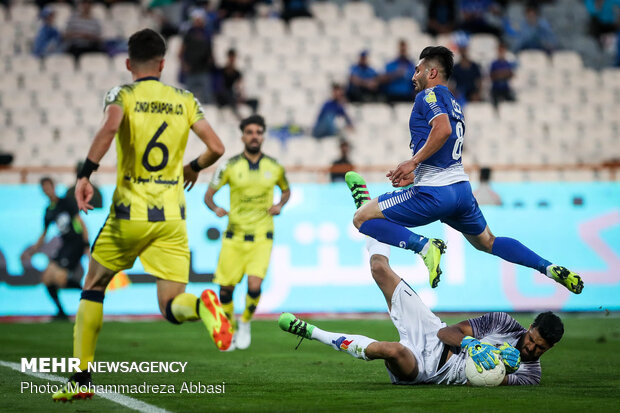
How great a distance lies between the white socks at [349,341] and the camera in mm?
7195

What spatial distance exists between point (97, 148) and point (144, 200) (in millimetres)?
479

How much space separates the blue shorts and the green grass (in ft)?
4.50

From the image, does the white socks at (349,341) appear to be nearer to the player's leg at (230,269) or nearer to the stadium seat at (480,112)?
the player's leg at (230,269)

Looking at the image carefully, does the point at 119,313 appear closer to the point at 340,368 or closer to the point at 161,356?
the point at 161,356

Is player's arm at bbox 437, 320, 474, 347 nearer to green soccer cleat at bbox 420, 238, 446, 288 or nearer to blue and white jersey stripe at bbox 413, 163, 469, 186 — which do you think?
green soccer cleat at bbox 420, 238, 446, 288

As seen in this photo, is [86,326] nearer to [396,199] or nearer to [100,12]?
[396,199]

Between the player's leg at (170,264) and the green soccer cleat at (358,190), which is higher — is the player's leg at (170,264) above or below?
below

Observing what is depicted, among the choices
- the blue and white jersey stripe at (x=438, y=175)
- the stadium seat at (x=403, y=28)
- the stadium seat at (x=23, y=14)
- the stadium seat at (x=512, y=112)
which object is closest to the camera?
the blue and white jersey stripe at (x=438, y=175)

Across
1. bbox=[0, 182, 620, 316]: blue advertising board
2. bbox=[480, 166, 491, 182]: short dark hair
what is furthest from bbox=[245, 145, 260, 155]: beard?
bbox=[480, 166, 491, 182]: short dark hair

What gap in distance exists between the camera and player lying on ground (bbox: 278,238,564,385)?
711cm

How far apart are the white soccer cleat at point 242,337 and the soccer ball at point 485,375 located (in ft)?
13.7

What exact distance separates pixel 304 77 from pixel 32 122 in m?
5.50

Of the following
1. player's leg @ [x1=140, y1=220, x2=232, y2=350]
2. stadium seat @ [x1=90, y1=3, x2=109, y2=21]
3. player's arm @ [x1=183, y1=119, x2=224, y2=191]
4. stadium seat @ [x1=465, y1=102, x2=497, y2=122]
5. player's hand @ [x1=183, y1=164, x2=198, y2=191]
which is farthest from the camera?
stadium seat @ [x1=90, y1=3, x2=109, y2=21]

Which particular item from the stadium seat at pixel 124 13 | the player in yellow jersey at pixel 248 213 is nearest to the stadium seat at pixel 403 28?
the stadium seat at pixel 124 13
